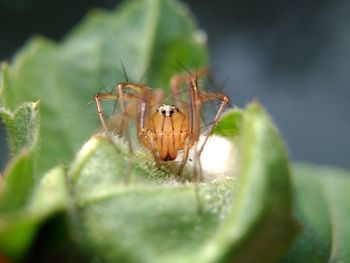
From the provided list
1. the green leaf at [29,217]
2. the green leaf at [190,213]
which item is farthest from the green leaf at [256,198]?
the green leaf at [29,217]

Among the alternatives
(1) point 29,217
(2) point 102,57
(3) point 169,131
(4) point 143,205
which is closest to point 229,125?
(3) point 169,131

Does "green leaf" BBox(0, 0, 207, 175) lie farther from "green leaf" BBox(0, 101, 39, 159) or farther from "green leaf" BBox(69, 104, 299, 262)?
"green leaf" BBox(69, 104, 299, 262)

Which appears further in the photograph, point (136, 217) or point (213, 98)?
point (213, 98)

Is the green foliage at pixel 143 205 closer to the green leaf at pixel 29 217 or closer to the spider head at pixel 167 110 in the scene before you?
the green leaf at pixel 29 217

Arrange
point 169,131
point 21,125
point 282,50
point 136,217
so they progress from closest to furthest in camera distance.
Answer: point 136,217 → point 21,125 → point 169,131 → point 282,50

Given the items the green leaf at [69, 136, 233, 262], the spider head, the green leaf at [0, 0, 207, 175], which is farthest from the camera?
the green leaf at [0, 0, 207, 175]

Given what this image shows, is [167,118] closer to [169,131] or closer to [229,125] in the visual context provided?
[169,131]

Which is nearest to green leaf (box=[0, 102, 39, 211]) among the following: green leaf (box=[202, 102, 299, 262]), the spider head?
green leaf (box=[202, 102, 299, 262])
